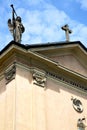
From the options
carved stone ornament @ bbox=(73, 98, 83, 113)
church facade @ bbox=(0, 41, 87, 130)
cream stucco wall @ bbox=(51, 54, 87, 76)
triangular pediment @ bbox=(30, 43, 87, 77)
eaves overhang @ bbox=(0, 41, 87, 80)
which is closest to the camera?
church facade @ bbox=(0, 41, 87, 130)

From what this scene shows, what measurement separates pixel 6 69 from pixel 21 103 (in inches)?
79.0

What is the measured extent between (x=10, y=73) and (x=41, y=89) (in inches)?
60.3

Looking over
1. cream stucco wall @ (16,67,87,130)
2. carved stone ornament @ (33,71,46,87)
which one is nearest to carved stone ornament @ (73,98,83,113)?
cream stucco wall @ (16,67,87,130)

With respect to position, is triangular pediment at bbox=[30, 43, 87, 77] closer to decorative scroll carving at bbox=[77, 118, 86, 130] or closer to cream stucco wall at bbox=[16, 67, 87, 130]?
cream stucco wall at bbox=[16, 67, 87, 130]

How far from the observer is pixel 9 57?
15.8m

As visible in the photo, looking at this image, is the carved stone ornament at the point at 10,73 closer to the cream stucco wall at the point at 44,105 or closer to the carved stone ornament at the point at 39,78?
the cream stucco wall at the point at 44,105

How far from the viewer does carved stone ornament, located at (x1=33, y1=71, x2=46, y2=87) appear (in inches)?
616

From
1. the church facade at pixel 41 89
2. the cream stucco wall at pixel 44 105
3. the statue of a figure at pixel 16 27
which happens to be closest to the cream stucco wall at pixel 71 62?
the church facade at pixel 41 89

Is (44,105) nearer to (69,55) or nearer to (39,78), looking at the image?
(39,78)

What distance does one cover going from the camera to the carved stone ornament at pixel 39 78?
51.4ft

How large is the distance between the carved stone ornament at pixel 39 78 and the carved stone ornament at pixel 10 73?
100 cm

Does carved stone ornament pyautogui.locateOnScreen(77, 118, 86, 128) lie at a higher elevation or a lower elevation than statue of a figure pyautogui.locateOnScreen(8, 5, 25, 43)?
lower

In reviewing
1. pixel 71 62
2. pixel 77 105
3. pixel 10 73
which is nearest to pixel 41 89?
pixel 10 73

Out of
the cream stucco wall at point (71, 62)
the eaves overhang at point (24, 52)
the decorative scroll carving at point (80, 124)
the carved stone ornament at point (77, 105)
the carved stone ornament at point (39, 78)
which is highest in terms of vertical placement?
the cream stucco wall at point (71, 62)
